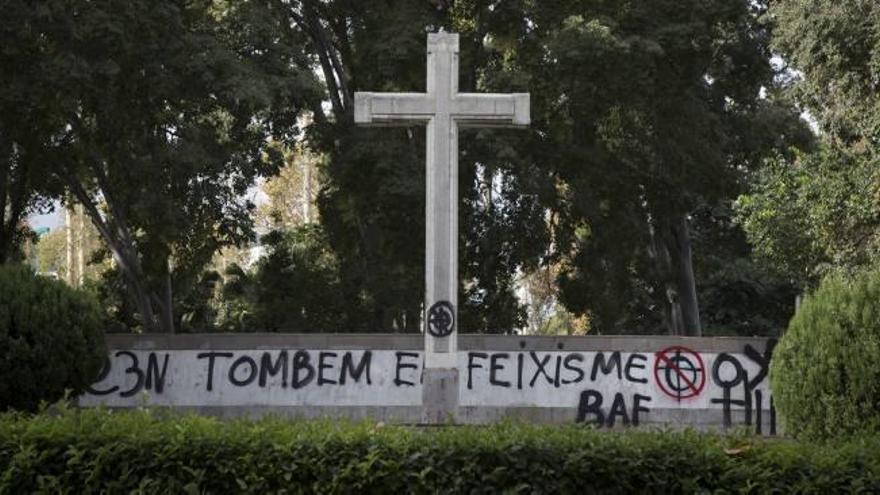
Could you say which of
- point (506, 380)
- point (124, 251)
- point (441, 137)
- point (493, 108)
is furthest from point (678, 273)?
point (441, 137)

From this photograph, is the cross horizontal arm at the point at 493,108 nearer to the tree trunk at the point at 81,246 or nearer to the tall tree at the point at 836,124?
the tall tree at the point at 836,124

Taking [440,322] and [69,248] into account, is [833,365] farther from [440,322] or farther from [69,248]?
[69,248]

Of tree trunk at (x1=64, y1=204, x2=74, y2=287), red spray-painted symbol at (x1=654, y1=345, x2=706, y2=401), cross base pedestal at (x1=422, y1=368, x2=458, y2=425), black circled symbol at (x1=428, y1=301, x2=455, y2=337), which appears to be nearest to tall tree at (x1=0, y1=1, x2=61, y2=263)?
black circled symbol at (x1=428, y1=301, x2=455, y2=337)

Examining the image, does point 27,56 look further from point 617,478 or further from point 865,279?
point 617,478

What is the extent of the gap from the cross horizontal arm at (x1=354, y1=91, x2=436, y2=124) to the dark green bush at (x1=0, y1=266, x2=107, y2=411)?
12.1ft

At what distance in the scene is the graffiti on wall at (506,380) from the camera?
56.0 feet

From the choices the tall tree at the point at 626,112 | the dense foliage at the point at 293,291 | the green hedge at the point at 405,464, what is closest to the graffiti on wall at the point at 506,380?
the tall tree at the point at 626,112

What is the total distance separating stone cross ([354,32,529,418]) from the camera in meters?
14.1

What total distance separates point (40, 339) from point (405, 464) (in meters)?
7.00

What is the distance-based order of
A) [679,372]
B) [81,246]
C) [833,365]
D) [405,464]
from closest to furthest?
[405,464] < [833,365] < [679,372] < [81,246]

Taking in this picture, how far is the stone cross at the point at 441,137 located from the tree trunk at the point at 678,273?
17.3 metres

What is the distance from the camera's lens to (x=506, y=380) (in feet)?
56.7

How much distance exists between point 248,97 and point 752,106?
1211cm

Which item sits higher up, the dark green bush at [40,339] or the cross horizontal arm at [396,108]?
the cross horizontal arm at [396,108]
